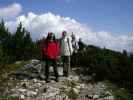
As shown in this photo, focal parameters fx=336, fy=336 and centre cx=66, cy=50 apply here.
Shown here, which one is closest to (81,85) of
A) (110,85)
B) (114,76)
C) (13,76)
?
(110,85)

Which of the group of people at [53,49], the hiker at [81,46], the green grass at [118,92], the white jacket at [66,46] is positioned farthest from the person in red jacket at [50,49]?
the hiker at [81,46]

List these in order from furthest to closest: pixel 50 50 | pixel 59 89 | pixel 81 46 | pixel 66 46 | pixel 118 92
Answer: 1. pixel 81 46
2. pixel 66 46
3. pixel 50 50
4. pixel 118 92
5. pixel 59 89

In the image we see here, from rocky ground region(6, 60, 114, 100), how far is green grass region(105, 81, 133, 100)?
0.26 m

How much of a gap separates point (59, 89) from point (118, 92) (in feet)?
8.60

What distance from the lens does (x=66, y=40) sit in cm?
1680

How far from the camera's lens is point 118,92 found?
1483 centimetres

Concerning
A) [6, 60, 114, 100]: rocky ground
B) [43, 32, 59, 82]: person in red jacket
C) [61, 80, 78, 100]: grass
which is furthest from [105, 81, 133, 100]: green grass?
[43, 32, 59, 82]: person in red jacket

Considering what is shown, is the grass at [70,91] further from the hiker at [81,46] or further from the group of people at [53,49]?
the hiker at [81,46]

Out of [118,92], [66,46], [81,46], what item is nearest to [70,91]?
[118,92]

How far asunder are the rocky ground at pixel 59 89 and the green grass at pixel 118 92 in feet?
0.84

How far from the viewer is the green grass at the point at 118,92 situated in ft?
46.2

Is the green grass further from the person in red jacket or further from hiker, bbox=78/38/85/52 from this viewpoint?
hiker, bbox=78/38/85/52

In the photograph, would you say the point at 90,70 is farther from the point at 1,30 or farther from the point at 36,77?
the point at 1,30

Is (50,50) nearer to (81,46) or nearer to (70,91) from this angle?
(70,91)
